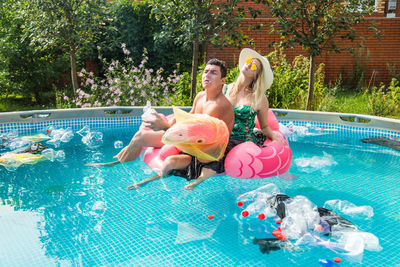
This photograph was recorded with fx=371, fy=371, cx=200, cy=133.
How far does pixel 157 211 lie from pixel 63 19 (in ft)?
19.1

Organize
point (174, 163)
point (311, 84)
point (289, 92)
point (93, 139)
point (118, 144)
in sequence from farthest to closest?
1. point (289, 92)
2. point (311, 84)
3. point (93, 139)
4. point (118, 144)
5. point (174, 163)

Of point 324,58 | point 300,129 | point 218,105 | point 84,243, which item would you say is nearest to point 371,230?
point 218,105

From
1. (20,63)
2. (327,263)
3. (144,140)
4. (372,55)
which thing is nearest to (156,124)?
(144,140)

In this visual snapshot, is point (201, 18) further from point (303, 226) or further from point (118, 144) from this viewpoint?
point (303, 226)

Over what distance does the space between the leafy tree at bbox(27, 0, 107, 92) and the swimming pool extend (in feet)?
10.5

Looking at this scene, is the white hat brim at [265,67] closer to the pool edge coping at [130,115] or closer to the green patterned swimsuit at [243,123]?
the green patterned swimsuit at [243,123]

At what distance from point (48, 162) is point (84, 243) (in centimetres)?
254

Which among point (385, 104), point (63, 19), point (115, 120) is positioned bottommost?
point (115, 120)

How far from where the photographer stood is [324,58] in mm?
12297

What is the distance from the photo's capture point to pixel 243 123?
421 cm

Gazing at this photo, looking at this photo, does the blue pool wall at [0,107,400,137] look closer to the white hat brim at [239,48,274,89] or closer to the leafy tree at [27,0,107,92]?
the leafy tree at [27,0,107,92]

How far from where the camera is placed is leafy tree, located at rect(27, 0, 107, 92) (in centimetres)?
780

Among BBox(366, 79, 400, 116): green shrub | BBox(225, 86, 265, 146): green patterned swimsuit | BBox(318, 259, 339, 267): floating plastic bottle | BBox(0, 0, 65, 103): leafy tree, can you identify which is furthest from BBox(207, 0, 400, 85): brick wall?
BBox(318, 259, 339, 267): floating plastic bottle

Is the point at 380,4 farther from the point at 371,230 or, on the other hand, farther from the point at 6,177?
the point at 6,177
